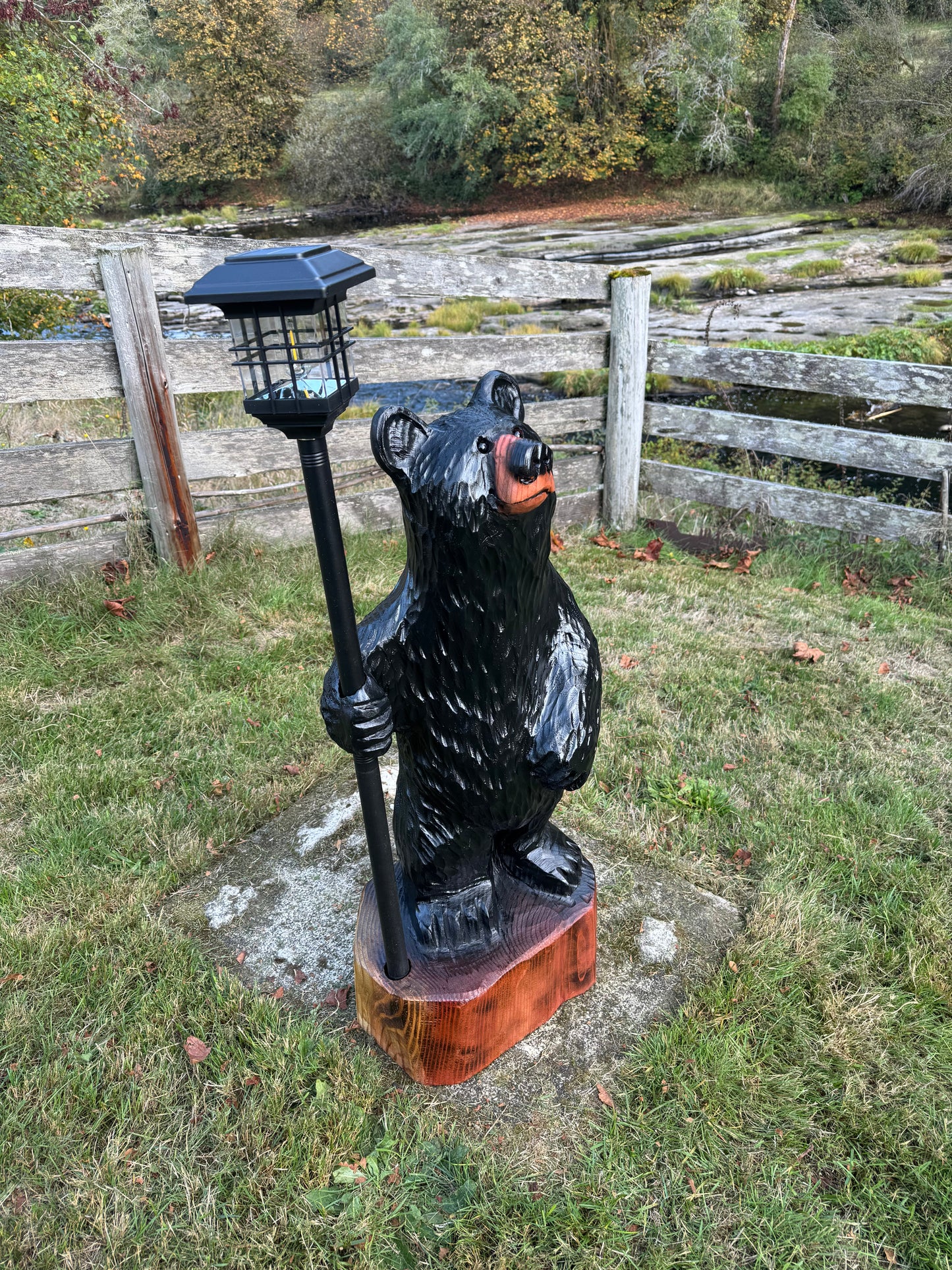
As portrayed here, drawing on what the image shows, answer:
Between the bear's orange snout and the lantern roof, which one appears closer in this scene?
the lantern roof

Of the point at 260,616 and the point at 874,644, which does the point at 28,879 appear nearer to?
the point at 260,616

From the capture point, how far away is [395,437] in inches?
57.1

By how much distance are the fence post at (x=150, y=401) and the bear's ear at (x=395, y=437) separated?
8.74 ft

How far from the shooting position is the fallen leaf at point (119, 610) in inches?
144

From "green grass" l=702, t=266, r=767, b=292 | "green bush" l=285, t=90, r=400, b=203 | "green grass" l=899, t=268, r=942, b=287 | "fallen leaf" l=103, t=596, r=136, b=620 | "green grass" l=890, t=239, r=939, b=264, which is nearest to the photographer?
"fallen leaf" l=103, t=596, r=136, b=620

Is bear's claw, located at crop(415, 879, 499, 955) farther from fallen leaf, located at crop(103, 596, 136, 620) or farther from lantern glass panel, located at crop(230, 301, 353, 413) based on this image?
fallen leaf, located at crop(103, 596, 136, 620)

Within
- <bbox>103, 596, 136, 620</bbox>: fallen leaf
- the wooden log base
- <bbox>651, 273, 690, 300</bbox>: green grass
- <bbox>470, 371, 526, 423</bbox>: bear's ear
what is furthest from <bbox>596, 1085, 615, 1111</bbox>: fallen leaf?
<bbox>651, 273, 690, 300</bbox>: green grass

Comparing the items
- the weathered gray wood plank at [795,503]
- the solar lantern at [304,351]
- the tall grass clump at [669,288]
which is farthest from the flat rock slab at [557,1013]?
the tall grass clump at [669,288]

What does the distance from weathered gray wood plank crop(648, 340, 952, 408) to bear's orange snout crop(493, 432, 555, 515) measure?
3.51 m

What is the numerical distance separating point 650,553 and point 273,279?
394 centimetres

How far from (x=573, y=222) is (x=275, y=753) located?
24.5 metres

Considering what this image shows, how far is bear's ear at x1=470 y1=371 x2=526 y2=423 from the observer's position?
5.16 ft

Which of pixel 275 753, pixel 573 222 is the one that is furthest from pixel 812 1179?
pixel 573 222

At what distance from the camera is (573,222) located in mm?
23641
